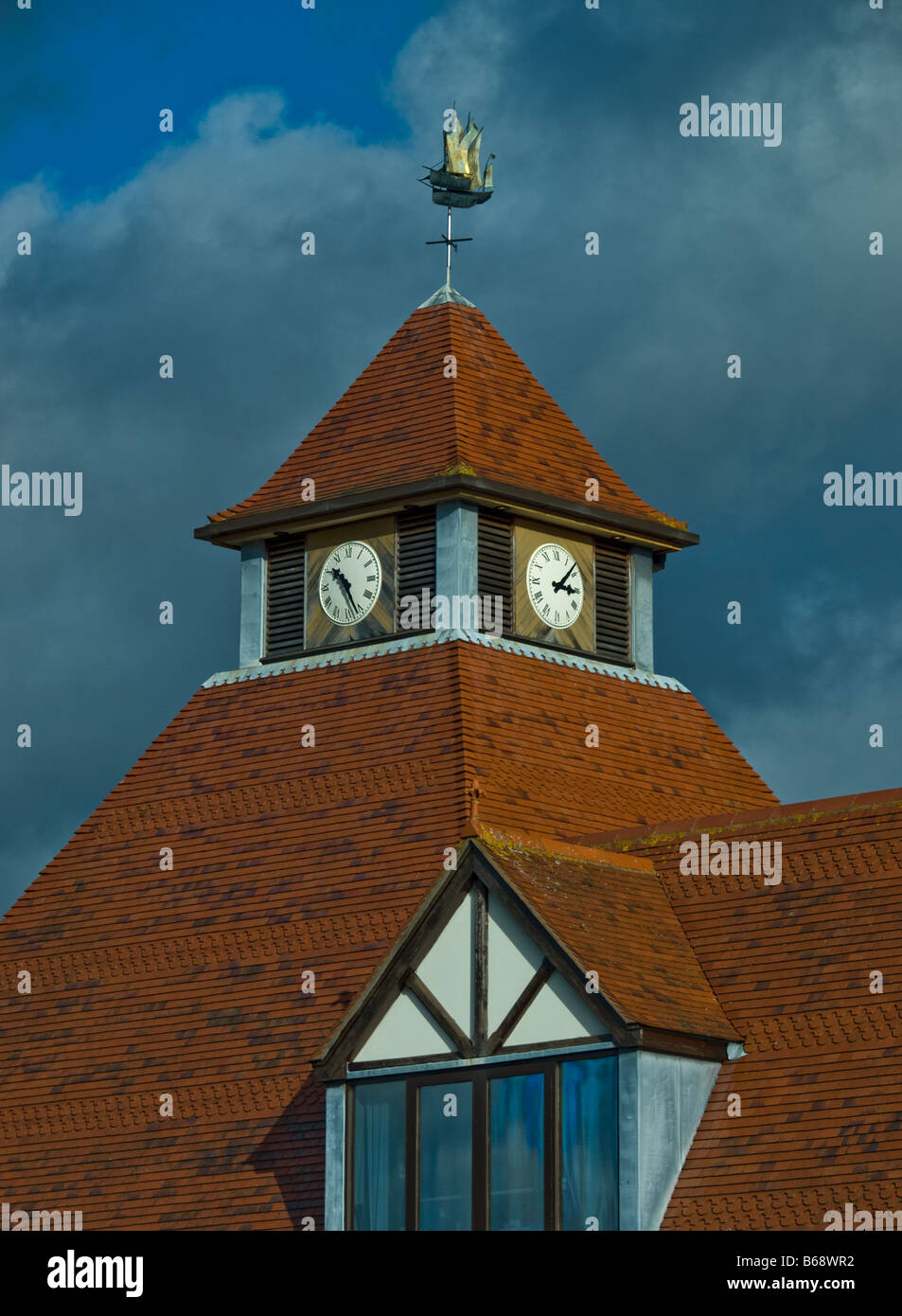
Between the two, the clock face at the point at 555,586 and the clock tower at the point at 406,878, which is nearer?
the clock tower at the point at 406,878

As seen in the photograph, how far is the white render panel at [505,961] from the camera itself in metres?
43.5

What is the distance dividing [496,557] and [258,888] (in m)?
7.37

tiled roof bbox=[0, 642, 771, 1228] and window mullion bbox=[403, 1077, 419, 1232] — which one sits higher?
tiled roof bbox=[0, 642, 771, 1228]

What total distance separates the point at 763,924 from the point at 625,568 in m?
13.6

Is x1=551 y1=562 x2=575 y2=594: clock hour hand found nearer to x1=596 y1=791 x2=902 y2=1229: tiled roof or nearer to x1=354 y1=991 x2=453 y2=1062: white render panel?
x1=596 y1=791 x2=902 y2=1229: tiled roof

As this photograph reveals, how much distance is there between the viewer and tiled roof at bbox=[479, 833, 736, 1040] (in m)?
43.1

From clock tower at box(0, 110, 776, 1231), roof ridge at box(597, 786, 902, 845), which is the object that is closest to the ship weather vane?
clock tower at box(0, 110, 776, 1231)

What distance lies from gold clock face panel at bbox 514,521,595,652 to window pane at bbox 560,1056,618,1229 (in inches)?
560

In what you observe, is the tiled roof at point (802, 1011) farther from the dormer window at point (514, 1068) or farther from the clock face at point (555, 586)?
the clock face at point (555, 586)

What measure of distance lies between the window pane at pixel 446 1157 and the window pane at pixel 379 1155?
0.38 meters

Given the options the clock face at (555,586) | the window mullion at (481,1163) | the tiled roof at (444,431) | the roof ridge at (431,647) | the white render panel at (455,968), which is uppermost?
the tiled roof at (444,431)

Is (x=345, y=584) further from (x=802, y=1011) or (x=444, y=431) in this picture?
(x=802, y=1011)

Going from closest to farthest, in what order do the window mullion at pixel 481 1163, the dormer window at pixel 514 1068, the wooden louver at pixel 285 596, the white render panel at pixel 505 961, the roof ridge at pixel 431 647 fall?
the dormer window at pixel 514 1068
the window mullion at pixel 481 1163
the white render panel at pixel 505 961
the roof ridge at pixel 431 647
the wooden louver at pixel 285 596

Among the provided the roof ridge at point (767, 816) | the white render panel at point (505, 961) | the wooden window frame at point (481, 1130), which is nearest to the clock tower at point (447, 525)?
the roof ridge at point (767, 816)
